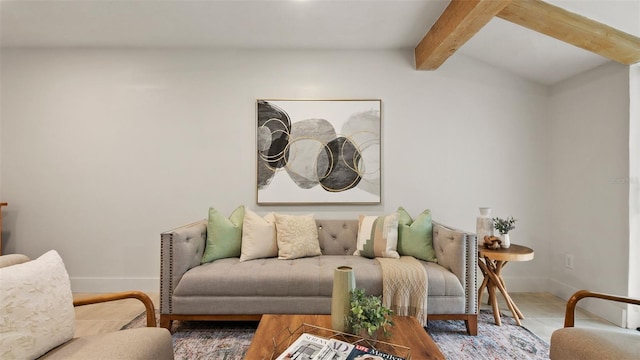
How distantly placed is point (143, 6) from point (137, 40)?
648 millimetres

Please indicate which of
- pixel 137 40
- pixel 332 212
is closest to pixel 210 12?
pixel 137 40

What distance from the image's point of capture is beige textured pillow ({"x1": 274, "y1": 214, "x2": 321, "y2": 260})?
105 inches

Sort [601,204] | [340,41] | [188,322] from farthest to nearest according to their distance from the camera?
1. [340,41]
2. [601,204]
3. [188,322]

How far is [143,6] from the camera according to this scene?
8.55 feet

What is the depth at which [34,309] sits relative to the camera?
1.15 metres

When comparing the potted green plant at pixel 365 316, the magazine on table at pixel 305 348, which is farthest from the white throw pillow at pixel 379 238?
the magazine on table at pixel 305 348

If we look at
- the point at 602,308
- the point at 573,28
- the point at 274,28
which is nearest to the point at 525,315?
the point at 602,308

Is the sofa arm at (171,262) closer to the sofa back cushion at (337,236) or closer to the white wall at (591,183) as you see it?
the sofa back cushion at (337,236)

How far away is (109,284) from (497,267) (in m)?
3.80

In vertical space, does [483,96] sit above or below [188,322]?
above

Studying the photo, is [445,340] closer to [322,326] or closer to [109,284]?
[322,326]

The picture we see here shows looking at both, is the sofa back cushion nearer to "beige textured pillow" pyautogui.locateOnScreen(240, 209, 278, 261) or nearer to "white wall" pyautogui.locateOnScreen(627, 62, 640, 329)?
"beige textured pillow" pyautogui.locateOnScreen(240, 209, 278, 261)

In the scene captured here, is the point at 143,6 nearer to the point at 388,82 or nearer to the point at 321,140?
the point at 321,140

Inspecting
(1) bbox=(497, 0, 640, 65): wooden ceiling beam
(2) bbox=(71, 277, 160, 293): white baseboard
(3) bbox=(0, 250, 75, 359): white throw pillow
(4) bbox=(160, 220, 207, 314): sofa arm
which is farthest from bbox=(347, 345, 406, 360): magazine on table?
(2) bbox=(71, 277, 160, 293): white baseboard
